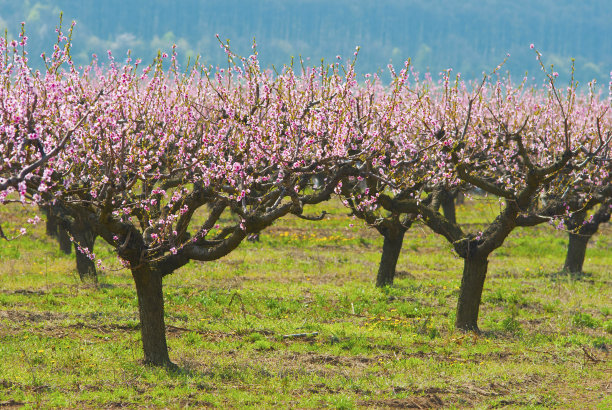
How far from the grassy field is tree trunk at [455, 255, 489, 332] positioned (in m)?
0.54

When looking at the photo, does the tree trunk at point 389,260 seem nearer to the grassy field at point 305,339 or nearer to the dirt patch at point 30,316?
the grassy field at point 305,339

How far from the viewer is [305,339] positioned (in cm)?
1653

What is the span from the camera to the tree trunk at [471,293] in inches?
706

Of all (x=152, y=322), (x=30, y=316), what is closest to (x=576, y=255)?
(x=152, y=322)

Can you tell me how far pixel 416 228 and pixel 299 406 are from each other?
29.5 metres

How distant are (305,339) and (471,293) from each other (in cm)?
502

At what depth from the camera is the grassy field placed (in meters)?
12.4

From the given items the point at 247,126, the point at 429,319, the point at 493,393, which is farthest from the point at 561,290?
the point at 247,126

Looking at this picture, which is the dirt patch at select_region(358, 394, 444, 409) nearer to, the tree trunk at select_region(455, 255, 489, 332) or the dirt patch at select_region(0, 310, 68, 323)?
the tree trunk at select_region(455, 255, 489, 332)

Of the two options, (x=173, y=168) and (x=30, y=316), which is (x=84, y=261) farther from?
(x=173, y=168)

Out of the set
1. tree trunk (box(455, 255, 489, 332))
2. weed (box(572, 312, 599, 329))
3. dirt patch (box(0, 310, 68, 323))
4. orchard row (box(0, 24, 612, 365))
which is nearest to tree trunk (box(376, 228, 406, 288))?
orchard row (box(0, 24, 612, 365))

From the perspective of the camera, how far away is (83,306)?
18766 mm

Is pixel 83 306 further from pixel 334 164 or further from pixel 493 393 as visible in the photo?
pixel 493 393

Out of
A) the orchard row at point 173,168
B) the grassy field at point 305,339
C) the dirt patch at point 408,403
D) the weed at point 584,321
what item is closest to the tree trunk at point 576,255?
the grassy field at point 305,339
